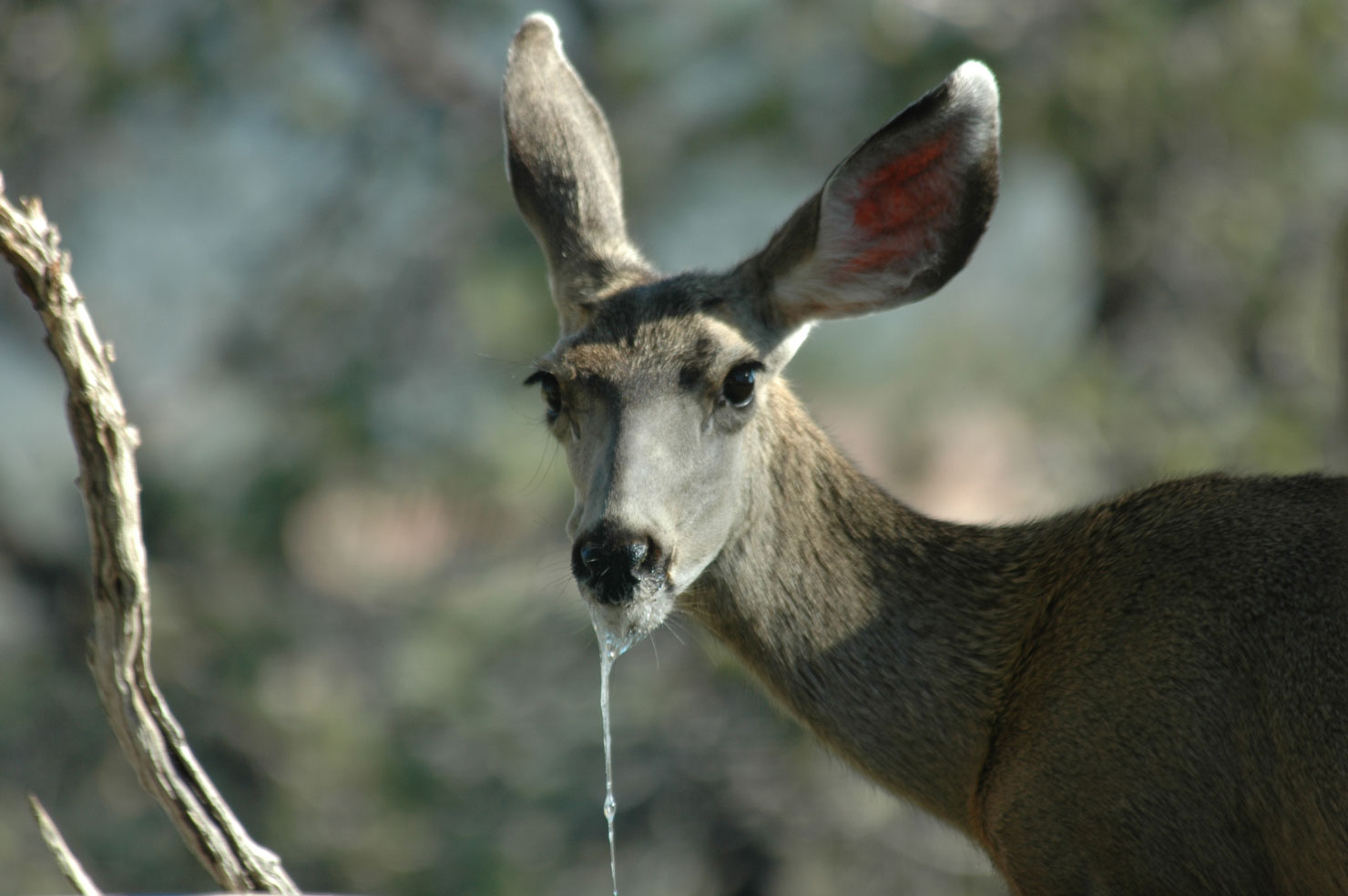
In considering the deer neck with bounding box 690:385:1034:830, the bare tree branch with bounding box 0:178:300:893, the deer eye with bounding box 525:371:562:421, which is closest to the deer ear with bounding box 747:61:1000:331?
the deer neck with bounding box 690:385:1034:830

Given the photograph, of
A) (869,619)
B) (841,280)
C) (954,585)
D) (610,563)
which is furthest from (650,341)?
(954,585)

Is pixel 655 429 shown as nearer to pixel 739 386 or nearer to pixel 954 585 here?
pixel 739 386

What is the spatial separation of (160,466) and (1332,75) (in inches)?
317

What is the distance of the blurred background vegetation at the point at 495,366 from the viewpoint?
992 cm

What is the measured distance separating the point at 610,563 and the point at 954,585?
101cm

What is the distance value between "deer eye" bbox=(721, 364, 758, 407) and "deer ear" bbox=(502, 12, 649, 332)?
0.70m

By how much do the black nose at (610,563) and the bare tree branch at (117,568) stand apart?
954 mm

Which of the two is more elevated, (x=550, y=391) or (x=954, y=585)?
(x=550, y=391)

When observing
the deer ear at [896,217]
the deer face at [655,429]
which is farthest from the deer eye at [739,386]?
the deer ear at [896,217]

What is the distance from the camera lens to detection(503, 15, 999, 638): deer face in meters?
3.73

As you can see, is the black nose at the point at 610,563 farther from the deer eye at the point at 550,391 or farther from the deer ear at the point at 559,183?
the deer ear at the point at 559,183

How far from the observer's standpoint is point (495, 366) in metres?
10.7

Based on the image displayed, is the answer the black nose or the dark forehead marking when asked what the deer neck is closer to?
the dark forehead marking

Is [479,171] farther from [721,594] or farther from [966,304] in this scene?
[721,594]
